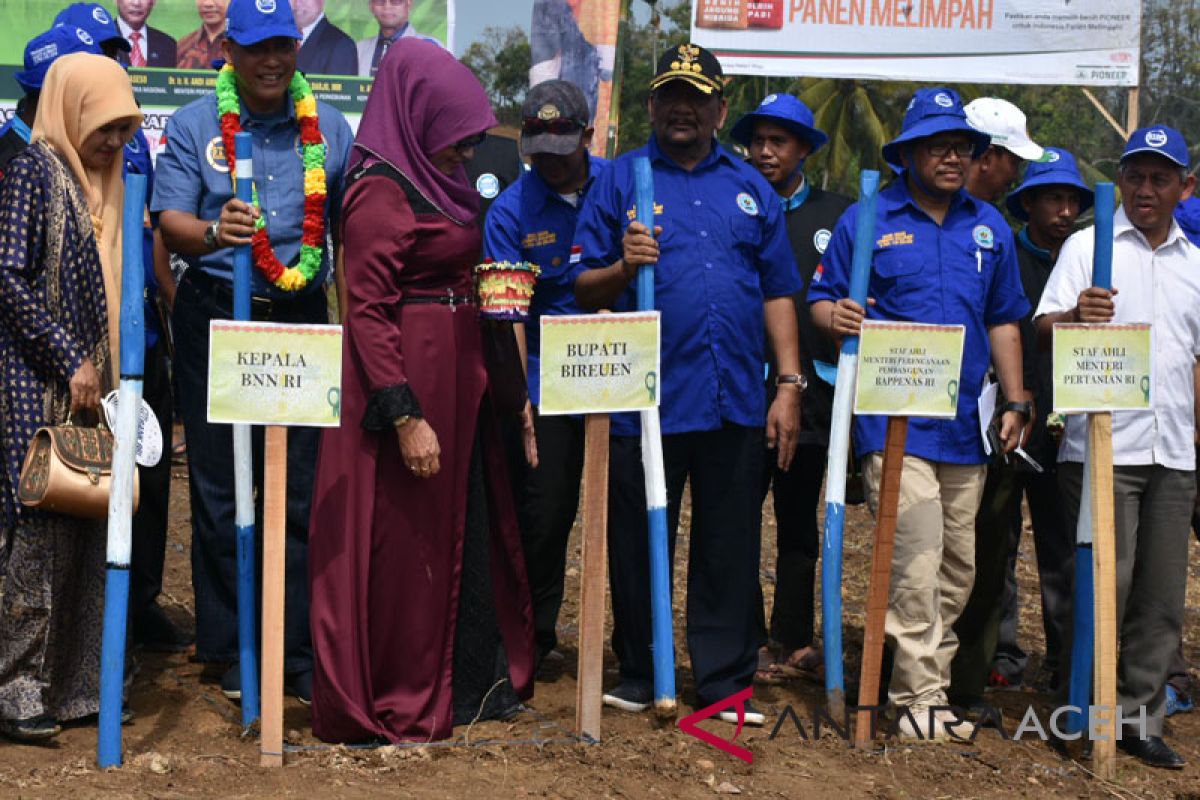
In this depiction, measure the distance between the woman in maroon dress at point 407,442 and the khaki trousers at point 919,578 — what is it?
137 centimetres

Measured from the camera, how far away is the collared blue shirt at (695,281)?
5395 mm

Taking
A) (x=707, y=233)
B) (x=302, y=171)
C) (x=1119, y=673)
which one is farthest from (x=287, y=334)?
(x=1119, y=673)

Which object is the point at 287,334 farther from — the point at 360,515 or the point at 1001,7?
the point at 1001,7

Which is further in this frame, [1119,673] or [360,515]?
[1119,673]

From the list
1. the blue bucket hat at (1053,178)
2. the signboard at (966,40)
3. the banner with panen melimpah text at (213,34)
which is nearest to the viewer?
the blue bucket hat at (1053,178)

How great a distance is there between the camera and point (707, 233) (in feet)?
17.8

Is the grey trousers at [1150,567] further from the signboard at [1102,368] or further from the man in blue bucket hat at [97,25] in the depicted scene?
the man in blue bucket hat at [97,25]

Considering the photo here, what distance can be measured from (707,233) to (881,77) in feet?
19.1

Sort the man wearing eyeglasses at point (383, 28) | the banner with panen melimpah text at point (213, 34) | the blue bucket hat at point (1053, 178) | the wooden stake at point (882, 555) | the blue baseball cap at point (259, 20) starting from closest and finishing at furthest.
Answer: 1. the wooden stake at point (882, 555)
2. the blue baseball cap at point (259, 20)
3. the blue bucket hat at point (1053, 178)
4. the banner with panen melimpah text at point (213, 34)
5. the man wearing eyeglasses at point (383, 28)

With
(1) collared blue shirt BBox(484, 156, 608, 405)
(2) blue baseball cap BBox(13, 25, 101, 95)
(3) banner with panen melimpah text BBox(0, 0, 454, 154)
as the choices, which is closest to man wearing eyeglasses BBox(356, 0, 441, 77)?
(3) banner with panen melimpah text BBox(0, 0, 454, 154)

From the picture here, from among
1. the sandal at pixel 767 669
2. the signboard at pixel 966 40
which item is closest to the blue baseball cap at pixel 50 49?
the sandal at pixel 767 669

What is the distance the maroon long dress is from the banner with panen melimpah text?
5.63 metres

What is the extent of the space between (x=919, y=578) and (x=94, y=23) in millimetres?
3546

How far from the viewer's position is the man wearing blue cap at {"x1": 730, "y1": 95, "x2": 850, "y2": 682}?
645cm
